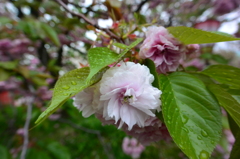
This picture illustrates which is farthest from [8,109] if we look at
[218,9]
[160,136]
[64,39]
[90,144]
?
[218,9]

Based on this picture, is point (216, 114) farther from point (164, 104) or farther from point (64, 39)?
point (64, 39)

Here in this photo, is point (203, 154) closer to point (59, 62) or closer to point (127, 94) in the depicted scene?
point (127, 94)

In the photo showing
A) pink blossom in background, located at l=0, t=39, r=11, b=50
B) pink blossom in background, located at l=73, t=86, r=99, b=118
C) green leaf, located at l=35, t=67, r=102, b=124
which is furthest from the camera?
pink blossom in background, located at l=0, t=39, r=11, b=50

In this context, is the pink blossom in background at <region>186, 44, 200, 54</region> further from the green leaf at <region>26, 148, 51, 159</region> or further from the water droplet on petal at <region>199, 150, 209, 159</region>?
the green leaf at <region>26, 148, 51, 159</region>

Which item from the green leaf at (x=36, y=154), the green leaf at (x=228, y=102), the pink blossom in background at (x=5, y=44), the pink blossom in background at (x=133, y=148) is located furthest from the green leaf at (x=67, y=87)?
the pink blossom in background at (x=5, y=44)

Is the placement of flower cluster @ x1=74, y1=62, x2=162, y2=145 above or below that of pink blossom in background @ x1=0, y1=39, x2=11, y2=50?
above

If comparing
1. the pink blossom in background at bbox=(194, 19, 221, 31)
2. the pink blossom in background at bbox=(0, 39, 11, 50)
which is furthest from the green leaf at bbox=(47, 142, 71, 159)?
the pink blossom in background at bbox=(194, 19, 221, 31)

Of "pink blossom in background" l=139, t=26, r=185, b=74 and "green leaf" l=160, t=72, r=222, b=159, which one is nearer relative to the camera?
"green leaf" l=160, t=72, r=222, b=159
